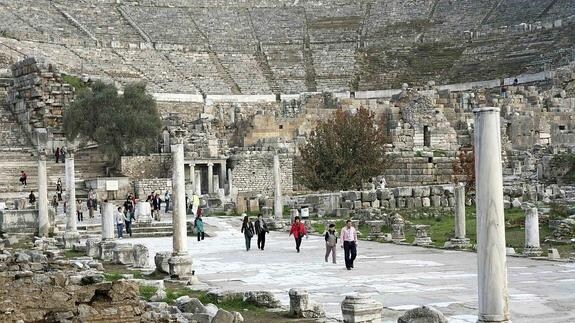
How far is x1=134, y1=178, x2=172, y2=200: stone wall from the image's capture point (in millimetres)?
42688

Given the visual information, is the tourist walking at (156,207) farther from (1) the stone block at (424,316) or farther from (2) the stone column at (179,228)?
(1) the stone block at (424,316)

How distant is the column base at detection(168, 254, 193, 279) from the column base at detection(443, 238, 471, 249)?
270 inches

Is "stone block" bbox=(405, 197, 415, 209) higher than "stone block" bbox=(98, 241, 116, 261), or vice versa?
"stone block" bbox=(405, 197, 415, 209)

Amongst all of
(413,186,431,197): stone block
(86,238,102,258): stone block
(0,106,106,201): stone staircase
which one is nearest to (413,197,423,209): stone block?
(413,186,431,197): stone block

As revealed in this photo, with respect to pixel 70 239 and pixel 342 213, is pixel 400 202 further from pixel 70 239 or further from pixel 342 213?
pixel 70 239

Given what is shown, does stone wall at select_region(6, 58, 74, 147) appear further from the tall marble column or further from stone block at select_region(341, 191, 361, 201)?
stone block at select_region(341, 191, 361, 201)

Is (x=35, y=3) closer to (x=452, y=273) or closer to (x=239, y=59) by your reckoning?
(x=239, y=59)

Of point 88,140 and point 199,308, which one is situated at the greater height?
point 88,140

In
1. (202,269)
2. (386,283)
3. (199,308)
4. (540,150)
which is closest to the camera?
(199,308)

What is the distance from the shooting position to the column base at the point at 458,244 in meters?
22.3

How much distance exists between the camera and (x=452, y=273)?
17.5 metres

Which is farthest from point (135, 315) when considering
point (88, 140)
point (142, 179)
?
point (88, 140)

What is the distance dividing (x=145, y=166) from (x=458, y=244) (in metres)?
26.3

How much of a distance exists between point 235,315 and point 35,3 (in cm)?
7194
